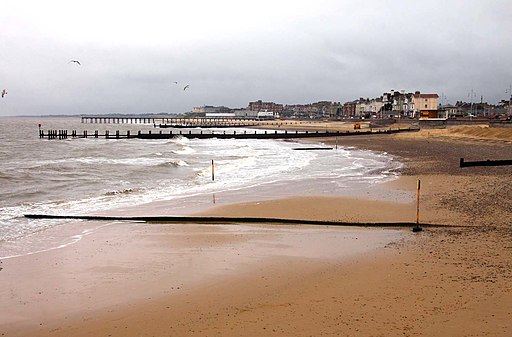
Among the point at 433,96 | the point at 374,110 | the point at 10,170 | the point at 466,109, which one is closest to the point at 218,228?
the point at 10,170

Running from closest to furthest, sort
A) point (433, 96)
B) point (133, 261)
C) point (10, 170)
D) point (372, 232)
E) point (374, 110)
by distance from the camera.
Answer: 1. point (133, 261)
2. point (372, 232)
3. point (10, 170)
4. point (433, 96)
5. point (374, 110)

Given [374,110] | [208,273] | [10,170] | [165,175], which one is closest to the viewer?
[208,273]

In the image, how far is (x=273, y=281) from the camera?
7988mm

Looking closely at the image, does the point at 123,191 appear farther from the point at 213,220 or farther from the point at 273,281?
the point at 273,281

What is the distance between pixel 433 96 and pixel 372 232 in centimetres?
14548

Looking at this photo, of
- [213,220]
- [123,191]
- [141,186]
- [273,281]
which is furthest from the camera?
[141,186]

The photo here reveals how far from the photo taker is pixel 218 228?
40.2ft

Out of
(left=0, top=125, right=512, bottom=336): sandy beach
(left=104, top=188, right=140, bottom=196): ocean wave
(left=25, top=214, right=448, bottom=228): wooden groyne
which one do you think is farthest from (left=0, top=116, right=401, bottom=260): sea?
(left=0, top=125, right=512, bottom=336): sandy beach

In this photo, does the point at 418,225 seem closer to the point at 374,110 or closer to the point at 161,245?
the point at 161,245

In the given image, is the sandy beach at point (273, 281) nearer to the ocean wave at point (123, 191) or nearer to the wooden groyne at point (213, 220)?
the wooden groyne at point (213, 220)

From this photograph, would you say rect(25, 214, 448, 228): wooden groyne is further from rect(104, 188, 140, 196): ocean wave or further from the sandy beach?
rect(104, 188, 140, 196): ocean wave

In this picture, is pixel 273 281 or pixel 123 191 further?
pixel 123 191

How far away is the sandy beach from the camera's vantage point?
6.21 m

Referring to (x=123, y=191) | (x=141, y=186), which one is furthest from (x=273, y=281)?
(x=141, y=186)
